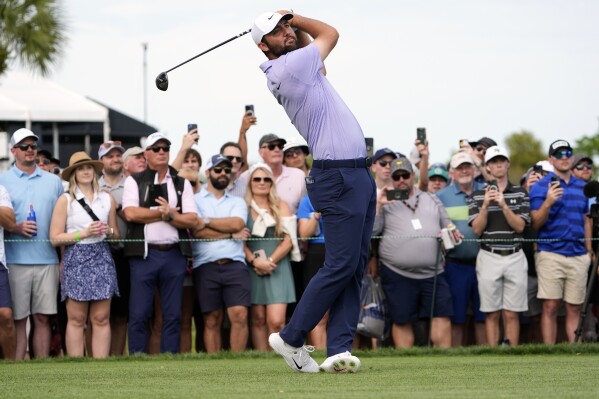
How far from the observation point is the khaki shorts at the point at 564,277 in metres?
12.2

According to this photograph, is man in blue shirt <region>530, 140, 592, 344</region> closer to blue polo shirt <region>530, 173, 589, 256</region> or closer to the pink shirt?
blue polo shirt <region>530, 173, 589, 256</region>

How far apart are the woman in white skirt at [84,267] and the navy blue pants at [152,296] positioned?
22cm

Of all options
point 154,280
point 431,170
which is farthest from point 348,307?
point 431,170

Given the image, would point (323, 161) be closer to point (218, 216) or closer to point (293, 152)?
point (218, 216)

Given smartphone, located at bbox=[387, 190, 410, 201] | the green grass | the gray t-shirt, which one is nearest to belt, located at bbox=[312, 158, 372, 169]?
the green grass

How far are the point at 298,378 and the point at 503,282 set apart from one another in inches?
210

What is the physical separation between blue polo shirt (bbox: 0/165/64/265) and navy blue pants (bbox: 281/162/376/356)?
173 inches

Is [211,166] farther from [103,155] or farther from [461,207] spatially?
[461,207]

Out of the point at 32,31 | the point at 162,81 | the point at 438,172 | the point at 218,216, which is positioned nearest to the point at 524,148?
the point at 32,31

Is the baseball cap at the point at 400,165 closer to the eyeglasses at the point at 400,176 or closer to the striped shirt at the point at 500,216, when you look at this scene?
the eyeglasses at the point at 400,176

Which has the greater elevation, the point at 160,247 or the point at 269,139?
the point at 269,139

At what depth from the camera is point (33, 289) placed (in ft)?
36.9

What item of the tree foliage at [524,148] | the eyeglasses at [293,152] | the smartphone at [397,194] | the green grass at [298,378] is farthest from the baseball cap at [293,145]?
the tree foliage at [524,148]

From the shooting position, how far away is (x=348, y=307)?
7.77 metres
